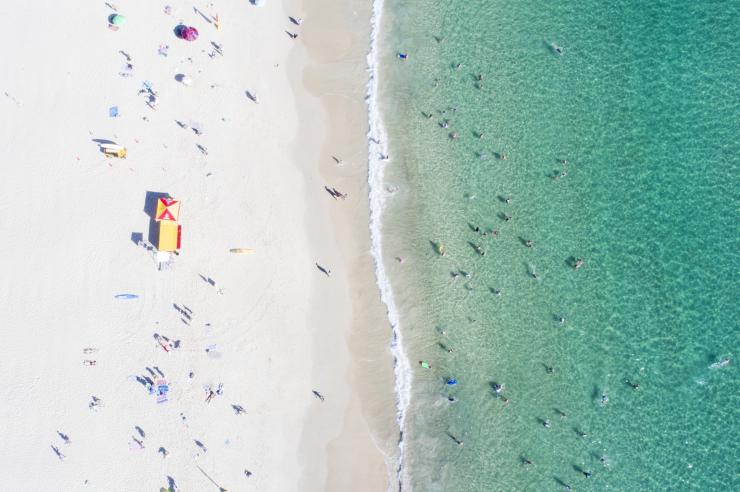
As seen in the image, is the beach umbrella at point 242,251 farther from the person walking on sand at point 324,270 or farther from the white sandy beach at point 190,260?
the person walking on sand at point 324,270

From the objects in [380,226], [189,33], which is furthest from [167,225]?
[380,226]

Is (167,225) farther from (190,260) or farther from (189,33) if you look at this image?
(189,33)

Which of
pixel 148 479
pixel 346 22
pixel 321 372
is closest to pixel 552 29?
pixel 346 22

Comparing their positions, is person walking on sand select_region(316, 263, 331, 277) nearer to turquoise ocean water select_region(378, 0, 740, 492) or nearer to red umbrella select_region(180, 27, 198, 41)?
turquoise ocean water select_region(378, 0, 740, 492)

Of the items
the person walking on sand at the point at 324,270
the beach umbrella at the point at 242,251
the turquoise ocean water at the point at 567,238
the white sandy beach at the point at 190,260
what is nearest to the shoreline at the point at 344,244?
the white sandy beach at the point at 190,260

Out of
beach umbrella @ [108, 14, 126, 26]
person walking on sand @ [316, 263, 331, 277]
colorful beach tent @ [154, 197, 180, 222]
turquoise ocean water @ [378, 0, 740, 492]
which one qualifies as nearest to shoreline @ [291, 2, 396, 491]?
person walking on sand @ [316, 263, 331, 277]

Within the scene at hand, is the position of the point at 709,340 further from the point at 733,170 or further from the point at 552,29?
the point at 552,29

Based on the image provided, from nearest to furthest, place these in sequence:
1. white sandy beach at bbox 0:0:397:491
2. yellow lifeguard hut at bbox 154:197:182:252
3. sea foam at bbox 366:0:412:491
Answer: white sandy beach at bbox 0:0:397:491 < yellow lifeguard hut at bbox 154:197:182:252 < sea foam at bbox 366:0:412:491
